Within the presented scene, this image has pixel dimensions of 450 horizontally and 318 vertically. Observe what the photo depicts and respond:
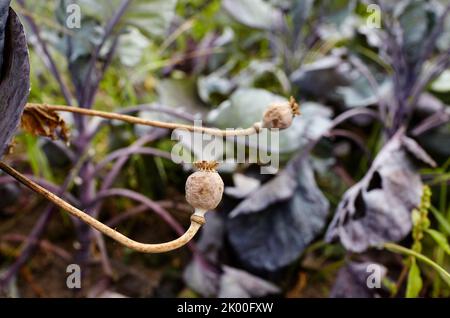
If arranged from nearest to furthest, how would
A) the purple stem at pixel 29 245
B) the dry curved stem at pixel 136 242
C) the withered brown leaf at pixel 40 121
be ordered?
the dry curved stem at pixel 136 242 < the withered brown leaf at pixel 40 121 < the purple stem at pixel 29 245

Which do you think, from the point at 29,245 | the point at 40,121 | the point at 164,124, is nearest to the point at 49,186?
the point at 29,245

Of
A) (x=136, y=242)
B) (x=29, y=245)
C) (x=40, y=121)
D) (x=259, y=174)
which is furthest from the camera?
(x=259, y=174)

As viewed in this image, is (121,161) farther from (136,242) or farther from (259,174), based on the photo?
(136,242)

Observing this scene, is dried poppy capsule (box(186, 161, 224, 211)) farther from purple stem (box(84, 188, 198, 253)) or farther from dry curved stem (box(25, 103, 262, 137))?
purple stem (box(84, 188, 198, 253))

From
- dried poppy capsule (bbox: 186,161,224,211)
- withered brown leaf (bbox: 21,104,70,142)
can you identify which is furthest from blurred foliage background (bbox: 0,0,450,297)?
dried poppy capsule (bbox: 186,161,224,211)

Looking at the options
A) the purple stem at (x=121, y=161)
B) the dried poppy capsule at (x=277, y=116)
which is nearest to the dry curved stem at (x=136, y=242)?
the dried poppy capsule at (x=277, y=116)

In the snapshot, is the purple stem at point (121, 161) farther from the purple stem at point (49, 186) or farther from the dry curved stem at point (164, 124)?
the dry curved stem at point (164, 124)

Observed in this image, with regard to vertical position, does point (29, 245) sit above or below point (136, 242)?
below

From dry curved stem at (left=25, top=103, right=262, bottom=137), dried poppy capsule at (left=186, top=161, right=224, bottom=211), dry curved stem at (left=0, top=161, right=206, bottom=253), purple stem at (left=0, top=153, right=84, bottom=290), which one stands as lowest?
purple stem at (left=0, top=153, right=84, bottom=290)
